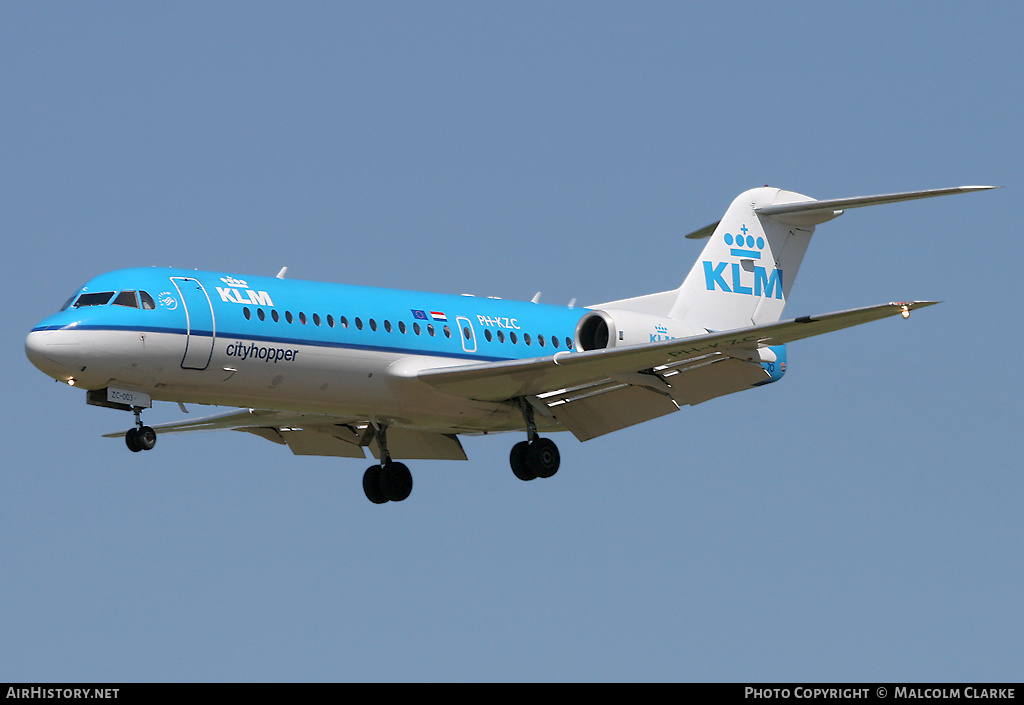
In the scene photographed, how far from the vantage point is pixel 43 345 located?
23.2 meters

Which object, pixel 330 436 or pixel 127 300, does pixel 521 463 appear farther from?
pixel 127 300

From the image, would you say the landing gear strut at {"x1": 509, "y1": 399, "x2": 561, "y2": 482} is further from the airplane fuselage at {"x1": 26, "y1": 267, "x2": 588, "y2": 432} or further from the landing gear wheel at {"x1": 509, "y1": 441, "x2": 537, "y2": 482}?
the airplane fuselage at {"x1": 26, "y1": 267, "x2": 588, "y2": 432}

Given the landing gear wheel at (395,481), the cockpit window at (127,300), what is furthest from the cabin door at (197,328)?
the landing gear wheel at (395,481)

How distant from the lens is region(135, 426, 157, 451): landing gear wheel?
23641 millimetres

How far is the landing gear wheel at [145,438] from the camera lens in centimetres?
2364

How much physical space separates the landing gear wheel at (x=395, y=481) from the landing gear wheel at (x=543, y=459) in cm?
288

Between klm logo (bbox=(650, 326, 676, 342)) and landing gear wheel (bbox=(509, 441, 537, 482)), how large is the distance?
3.10 m

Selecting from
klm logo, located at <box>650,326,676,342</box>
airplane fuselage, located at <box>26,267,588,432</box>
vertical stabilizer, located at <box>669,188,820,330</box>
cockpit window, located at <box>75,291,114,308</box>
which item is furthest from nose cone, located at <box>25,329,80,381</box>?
vertical stabilizer, located at <box>669,188,820,330</box>
